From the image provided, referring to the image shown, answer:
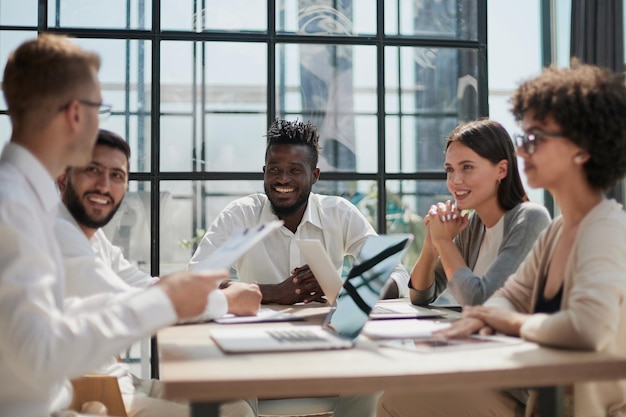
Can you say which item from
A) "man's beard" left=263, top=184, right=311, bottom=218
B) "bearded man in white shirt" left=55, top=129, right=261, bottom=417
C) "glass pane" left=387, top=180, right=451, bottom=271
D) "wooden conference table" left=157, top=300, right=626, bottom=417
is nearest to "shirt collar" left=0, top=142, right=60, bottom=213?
"wooden conference table" left=157, top=300, right=626, bottom=417

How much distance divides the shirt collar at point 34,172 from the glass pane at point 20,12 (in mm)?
2422

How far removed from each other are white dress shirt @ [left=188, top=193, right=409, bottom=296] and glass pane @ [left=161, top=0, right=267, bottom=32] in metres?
1.05

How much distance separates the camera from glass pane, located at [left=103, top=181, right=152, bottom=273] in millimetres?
3760

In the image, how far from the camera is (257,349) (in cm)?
159

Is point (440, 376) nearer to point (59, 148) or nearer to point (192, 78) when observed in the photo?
point (59, 148)

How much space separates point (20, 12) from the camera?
3.75 meters

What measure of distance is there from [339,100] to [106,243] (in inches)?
68.3

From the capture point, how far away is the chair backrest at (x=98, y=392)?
2.00m

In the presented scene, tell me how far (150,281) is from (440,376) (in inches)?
58.2

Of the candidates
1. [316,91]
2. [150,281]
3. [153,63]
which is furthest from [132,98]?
[150,281]

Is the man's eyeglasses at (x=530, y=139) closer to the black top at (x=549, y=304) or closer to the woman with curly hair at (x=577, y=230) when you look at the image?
the woman with curly hair at (x=577, y=230)

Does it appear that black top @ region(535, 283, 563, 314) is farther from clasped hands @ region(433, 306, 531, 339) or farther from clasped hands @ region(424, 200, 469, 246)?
clasped hands @ region(424, 200, 469, 246)

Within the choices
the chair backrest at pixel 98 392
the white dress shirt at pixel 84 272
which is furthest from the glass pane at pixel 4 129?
the chair backrest at pixel 98 392

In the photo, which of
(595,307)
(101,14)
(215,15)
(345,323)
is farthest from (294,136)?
(595,307)
